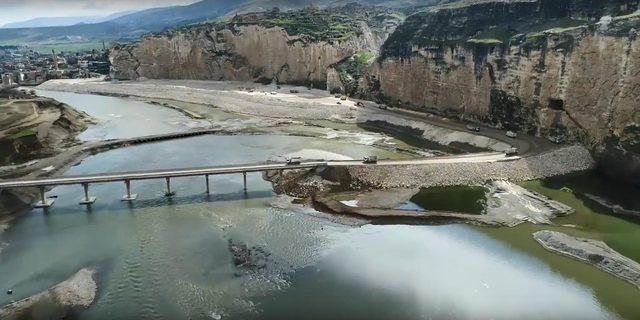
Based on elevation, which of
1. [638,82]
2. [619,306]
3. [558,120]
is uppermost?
[638,82]

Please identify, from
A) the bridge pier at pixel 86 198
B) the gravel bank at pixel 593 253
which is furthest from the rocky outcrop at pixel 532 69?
the bridge pier at pixel 86 198

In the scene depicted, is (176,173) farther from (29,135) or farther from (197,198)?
(29,135)

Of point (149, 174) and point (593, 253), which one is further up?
point (149, 174)

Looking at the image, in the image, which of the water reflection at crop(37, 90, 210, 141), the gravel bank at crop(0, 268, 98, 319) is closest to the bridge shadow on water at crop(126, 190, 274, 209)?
the gravel bank at crop(0, 268, 98, 319)

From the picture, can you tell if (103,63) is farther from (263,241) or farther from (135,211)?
(263,241)

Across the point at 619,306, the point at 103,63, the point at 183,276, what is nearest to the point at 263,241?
the point at 183,276

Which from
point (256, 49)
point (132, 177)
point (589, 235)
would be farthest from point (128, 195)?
point (256, 49)

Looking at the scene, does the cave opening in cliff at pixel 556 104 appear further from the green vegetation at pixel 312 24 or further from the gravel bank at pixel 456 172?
the green vegetation at pixel 312 24
